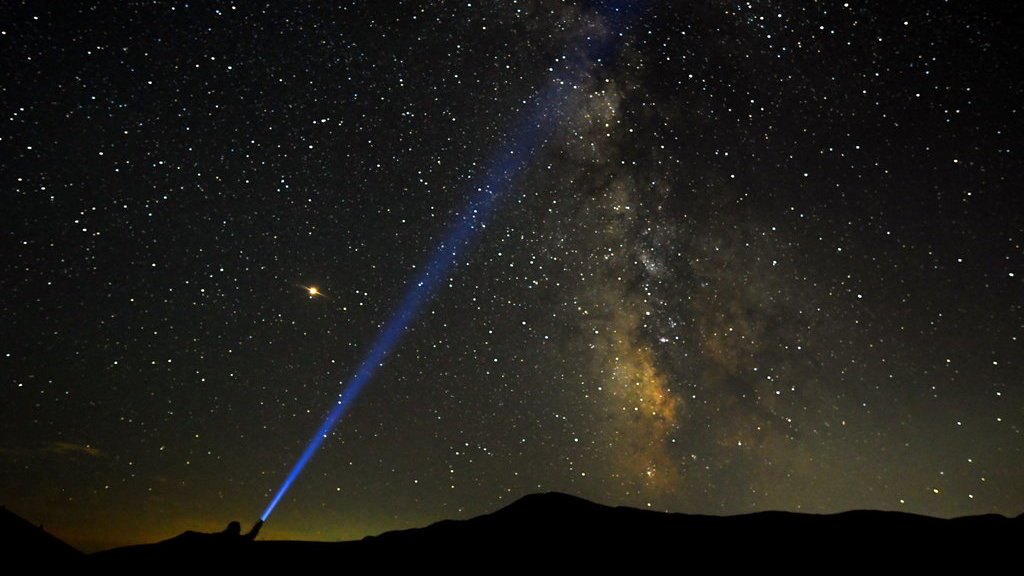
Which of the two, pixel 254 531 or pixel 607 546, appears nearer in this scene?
pixel 607 546

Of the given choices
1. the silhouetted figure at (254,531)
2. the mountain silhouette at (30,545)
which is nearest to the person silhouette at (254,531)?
the silhouetted figure at (254,531)

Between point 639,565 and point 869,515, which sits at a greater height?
point 869,515

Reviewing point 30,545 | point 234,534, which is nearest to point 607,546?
point 234,534

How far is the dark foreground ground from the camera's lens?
6301 millimetres

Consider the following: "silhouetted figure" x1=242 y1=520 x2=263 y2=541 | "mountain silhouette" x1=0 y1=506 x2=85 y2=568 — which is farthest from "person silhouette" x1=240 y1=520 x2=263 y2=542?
"mountain silhouette" x1=0 y1=506 x2=85 y2=568

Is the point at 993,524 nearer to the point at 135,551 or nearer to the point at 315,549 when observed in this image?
the point at 315,549

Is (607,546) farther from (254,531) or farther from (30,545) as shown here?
(30,545)

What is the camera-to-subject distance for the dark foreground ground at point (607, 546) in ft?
20.7

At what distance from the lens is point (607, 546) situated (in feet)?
24.6

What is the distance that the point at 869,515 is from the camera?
741 centimetres

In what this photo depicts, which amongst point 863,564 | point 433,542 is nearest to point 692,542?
point 863,564

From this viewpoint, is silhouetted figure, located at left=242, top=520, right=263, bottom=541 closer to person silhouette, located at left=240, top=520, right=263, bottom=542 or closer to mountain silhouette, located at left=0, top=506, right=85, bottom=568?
person silhouette, located at left=240, top=520, right=263, bottom=542

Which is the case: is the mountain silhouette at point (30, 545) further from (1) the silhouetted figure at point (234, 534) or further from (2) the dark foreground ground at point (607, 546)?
(1) the silhouetted figure at point (234, 534)

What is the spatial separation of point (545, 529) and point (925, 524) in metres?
5.42
